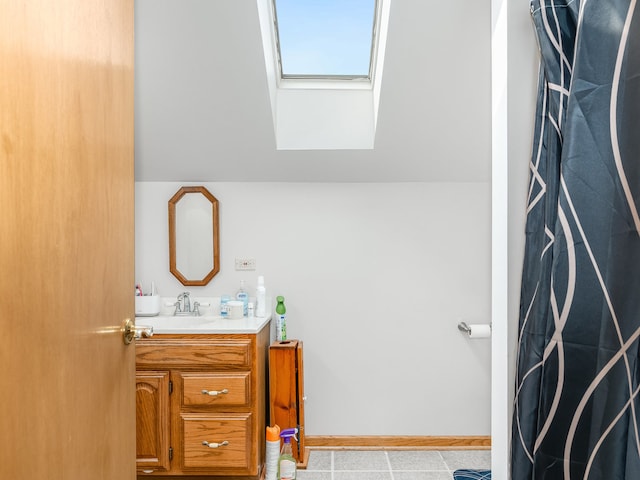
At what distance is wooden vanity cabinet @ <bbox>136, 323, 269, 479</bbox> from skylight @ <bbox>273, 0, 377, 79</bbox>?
1497 mm

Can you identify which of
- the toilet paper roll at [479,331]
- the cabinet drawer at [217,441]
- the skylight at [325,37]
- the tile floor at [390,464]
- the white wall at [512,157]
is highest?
the skylight at [325,37]

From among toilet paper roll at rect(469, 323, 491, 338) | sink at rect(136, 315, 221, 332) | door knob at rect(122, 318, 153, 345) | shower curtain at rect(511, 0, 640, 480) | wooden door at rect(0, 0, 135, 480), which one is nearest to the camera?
wooden door at rect(0, 0, 135, 480)

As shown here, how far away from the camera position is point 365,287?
3104 mm

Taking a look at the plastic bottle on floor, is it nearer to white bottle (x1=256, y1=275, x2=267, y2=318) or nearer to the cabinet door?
the cabinet door

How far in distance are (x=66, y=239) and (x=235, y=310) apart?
201cm

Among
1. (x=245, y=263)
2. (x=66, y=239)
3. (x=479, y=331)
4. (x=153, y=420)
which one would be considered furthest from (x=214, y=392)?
(x=66, y=239)

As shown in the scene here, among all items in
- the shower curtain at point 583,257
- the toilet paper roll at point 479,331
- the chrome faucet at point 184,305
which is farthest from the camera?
the chrome faucet at point 184,305

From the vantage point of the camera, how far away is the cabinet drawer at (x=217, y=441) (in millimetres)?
2508

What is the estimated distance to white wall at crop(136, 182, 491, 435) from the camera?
10.1 ft

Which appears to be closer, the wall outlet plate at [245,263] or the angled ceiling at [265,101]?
the angled ceiling at [265,101]

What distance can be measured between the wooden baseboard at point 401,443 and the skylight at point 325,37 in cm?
213

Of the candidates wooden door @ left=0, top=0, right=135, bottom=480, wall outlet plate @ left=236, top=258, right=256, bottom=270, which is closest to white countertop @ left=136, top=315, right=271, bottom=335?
wall outlet plate @ left=236, top=258, right=256, bottom=270

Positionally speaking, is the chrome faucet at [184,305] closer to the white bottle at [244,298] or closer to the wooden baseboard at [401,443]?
the white bottle at [244,298]

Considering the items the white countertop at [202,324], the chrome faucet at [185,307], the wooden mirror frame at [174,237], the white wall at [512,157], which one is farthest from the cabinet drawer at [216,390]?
the white wall at [512,157]
